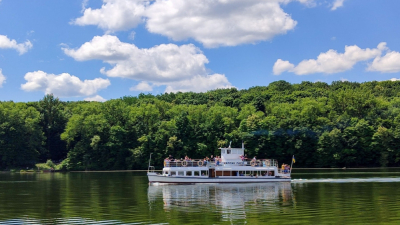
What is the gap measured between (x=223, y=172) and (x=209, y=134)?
214 feet

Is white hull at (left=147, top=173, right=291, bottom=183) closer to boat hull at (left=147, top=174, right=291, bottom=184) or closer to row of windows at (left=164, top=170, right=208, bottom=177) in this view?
boat hull at (left=147, top=174, right=291, bottom=184)

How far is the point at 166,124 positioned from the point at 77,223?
108 metres

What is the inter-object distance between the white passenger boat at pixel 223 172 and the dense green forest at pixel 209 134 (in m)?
59.7

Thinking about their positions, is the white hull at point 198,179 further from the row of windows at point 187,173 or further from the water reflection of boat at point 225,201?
the water reflection of boat at point 225,201

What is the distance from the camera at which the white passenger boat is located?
237 ft

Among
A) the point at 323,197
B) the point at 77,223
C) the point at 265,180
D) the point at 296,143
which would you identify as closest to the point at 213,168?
the point at 265,180

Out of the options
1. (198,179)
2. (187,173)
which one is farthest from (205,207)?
(187,173)

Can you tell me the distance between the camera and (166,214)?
36.9 meters

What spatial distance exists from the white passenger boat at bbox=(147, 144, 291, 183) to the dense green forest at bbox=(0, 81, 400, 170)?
59663 mm

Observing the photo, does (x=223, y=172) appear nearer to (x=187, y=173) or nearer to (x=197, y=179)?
(x=197, y=179)

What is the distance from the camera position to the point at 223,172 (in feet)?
241

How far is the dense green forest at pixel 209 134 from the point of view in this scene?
429 ft

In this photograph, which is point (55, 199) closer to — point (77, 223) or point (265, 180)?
point (77, 223)

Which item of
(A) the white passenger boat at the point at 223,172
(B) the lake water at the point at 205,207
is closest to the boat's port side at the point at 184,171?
(A) the white passenger boat at the point at 223,172
